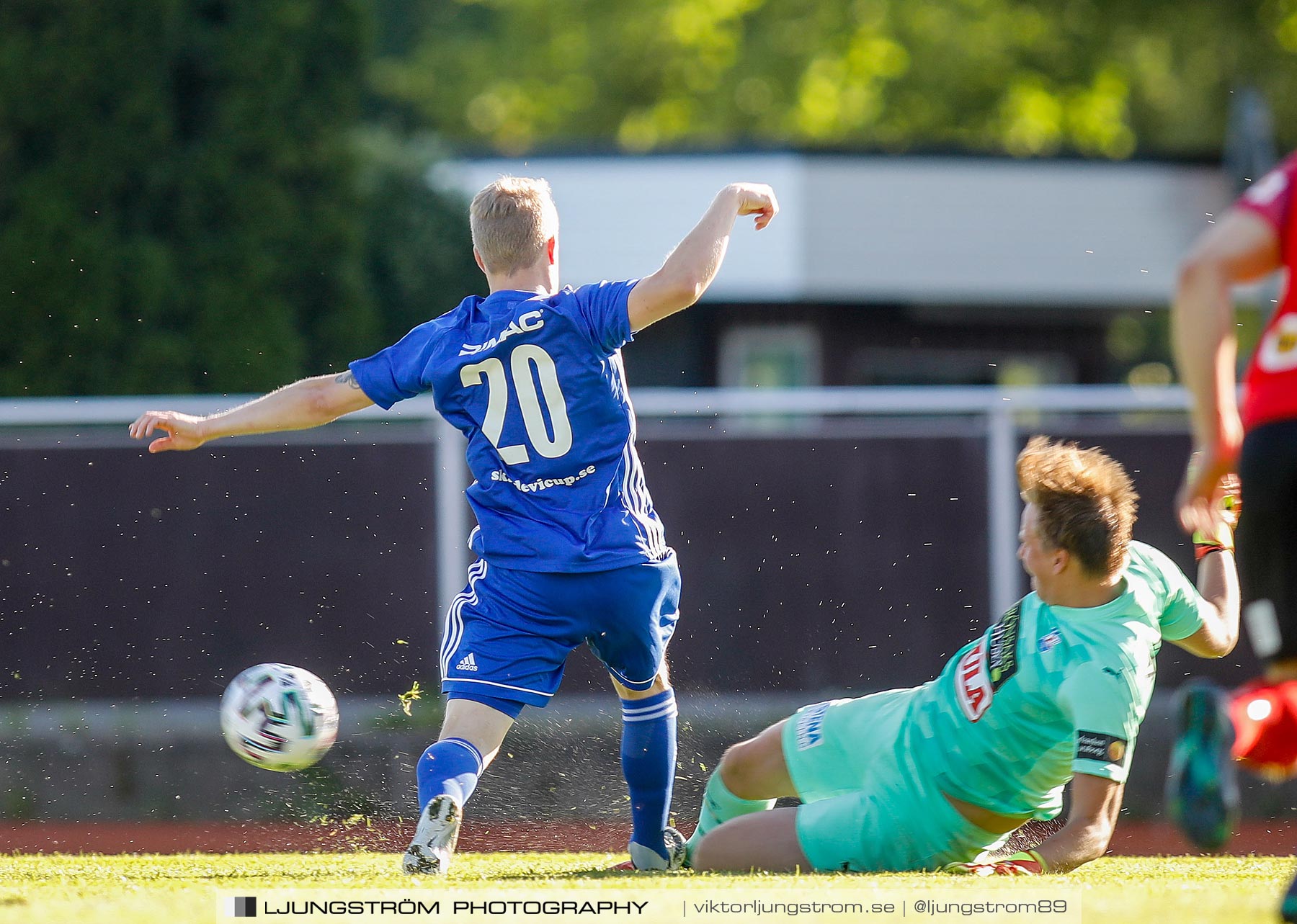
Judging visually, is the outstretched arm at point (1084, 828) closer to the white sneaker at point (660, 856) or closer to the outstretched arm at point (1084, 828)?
the outstretched arm at point (1084, 828)

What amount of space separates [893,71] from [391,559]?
2005 centimetres

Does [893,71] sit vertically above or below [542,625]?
above

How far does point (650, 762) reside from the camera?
443 centimetres

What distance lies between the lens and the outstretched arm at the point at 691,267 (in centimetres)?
404

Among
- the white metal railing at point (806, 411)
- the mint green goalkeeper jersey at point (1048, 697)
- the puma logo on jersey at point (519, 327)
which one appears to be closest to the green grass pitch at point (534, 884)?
the mint green goalkeeper jersey at point (1048, 697)

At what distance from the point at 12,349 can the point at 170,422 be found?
865 cm

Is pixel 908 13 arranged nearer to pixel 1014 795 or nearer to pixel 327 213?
pixel 327 213

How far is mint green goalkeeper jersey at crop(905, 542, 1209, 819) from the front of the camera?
12.6ft

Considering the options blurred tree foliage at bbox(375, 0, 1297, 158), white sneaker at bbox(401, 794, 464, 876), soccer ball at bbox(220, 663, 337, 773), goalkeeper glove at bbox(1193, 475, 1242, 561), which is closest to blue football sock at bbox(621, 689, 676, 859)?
white sneaker at bbox(401, 794, 464, 876)

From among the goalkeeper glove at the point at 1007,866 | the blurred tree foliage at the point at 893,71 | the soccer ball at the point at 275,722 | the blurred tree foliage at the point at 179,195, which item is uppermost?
the blurred tree foliage at the point at 893,71

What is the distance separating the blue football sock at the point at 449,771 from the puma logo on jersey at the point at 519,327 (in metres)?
1.05

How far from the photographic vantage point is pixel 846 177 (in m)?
15.5

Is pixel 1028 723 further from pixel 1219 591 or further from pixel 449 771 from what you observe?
pixel 449 771

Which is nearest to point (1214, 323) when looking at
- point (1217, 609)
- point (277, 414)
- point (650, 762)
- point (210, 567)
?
point (1217, 609)
